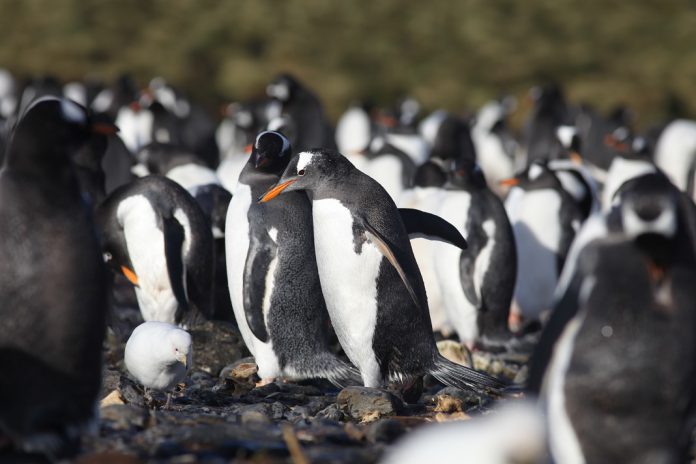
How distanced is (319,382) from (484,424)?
347 cm

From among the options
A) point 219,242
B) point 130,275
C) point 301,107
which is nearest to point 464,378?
point 130,275

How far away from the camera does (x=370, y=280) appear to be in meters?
6.41

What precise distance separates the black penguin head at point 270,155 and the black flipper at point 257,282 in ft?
1.86

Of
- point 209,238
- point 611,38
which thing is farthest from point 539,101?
point 611,38

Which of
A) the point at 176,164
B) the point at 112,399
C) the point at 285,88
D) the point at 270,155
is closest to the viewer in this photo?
the point at 112,399

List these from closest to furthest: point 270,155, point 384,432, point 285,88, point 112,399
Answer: point 384,432
point 112,399
point 270,155
point 285,88

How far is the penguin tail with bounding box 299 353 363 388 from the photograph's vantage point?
6.88 m

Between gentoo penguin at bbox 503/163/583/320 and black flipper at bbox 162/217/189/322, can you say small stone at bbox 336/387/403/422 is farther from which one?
gentoo penguin at bbox 503/163/583/320

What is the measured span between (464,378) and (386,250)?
0.91 meters

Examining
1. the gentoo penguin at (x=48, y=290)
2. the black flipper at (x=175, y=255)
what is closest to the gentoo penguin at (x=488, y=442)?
the gentoo penguin at (x=48, y=290)

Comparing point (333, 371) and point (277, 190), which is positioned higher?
point (277, 190)

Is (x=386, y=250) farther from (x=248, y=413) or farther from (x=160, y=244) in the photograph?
(x=160, y=244)

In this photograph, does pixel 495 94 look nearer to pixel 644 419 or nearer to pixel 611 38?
pixel 611 38

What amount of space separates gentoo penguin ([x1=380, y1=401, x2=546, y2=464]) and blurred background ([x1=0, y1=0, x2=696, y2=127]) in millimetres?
26408
